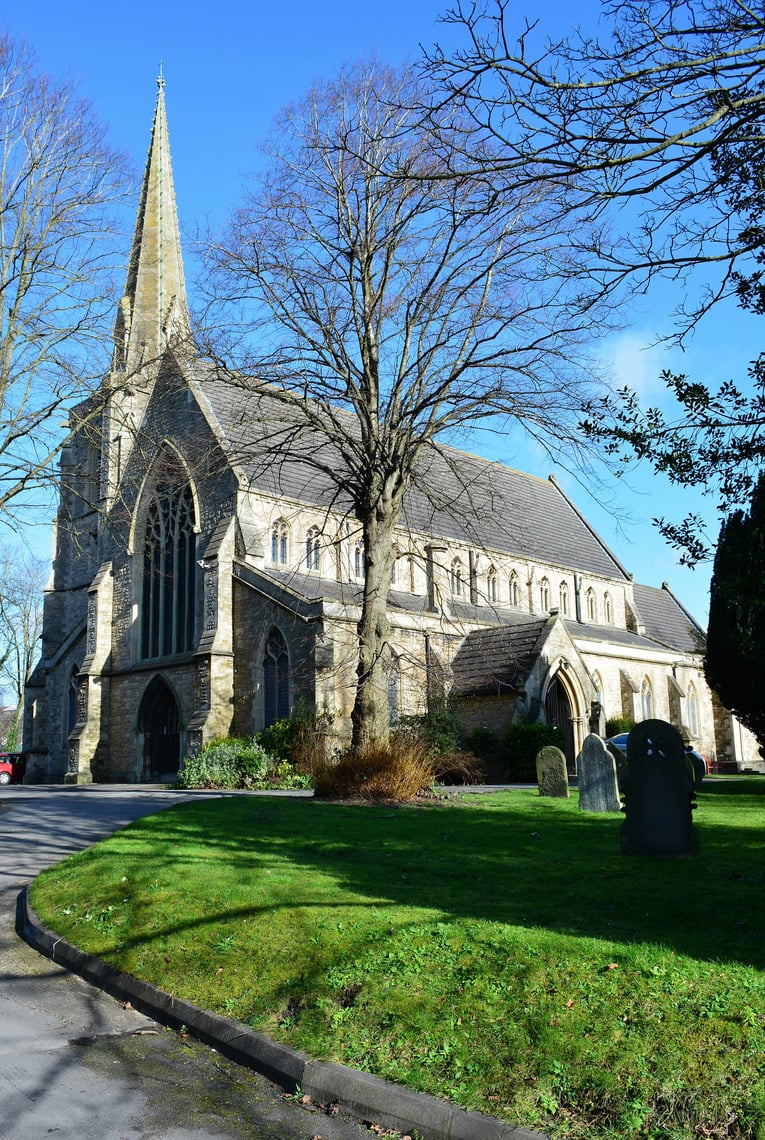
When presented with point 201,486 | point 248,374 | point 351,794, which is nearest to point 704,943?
point 351,794

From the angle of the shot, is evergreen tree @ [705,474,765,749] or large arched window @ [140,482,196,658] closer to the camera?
evergreen tree @ [705,474,765,749]

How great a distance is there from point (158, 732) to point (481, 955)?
83.9 feet

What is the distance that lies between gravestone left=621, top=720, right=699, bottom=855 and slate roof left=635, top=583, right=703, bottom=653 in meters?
34.8

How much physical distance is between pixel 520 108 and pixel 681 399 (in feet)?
7.91

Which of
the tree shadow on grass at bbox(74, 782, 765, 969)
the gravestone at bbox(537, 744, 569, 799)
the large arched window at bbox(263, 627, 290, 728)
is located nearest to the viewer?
the tree shadow on grass at bbox(74, 782, 765, 969)

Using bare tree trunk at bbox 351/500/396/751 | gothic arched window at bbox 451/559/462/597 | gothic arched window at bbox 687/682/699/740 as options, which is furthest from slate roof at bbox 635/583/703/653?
bare tree trunk at bbox 351/500/396/751

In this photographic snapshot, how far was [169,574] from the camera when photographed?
30.2 m

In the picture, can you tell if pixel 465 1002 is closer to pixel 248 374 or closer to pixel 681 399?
pixel 681 399

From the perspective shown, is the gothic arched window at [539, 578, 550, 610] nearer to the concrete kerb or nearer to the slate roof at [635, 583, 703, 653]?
the slate roof at [635, 583, 703, 653]

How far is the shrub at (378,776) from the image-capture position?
1483 cm

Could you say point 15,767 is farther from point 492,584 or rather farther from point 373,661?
point 373,661

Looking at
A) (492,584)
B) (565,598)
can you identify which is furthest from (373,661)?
(565,598)

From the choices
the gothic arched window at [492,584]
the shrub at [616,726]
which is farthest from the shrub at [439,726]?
the gothic arched window at [492,584]

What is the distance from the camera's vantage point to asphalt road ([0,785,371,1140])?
446 cm
